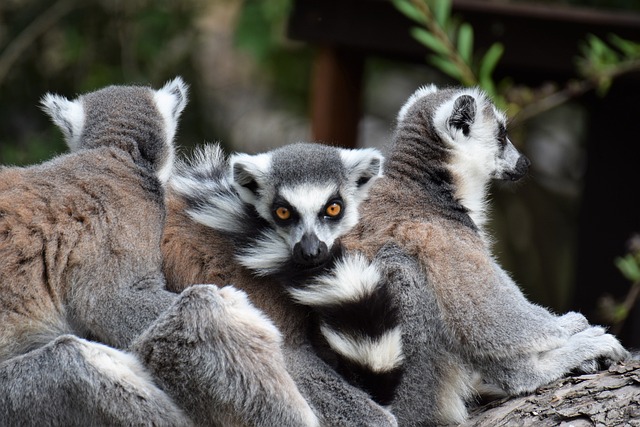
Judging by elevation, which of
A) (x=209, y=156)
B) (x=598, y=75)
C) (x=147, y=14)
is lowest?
(x=147, y=14)

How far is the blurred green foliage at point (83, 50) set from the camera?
27.3ft

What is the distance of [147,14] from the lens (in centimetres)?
841

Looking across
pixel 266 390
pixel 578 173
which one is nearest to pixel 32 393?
pixel 266 390

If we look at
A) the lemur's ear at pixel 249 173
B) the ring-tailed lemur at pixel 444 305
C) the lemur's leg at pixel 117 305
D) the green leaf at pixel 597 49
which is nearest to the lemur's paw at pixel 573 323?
the ring-tailed lemur at pixel 444 305

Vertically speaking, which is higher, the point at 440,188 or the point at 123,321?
the point at 440,188

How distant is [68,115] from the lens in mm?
4582

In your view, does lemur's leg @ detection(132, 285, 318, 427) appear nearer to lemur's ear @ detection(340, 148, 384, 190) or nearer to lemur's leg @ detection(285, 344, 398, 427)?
lemur's leg @ detection(285, 344, 398, 427)

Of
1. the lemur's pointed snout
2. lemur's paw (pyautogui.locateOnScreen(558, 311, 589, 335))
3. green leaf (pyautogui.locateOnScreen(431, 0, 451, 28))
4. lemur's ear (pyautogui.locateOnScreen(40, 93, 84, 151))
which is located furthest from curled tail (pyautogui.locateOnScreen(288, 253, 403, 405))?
green leaf (pyautogui.locateOnScreen(431, 0, 451, 28))

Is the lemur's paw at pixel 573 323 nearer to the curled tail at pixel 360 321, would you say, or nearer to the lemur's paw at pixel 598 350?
the lemur's paw at pixel 598 350

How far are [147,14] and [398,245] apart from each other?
518 cm

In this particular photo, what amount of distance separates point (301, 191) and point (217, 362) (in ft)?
3.07

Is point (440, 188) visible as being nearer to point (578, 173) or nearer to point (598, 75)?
point (598, 75)

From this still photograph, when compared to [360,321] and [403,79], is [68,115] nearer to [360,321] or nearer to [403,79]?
[360,321]

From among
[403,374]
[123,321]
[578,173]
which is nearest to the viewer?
[123,321]
